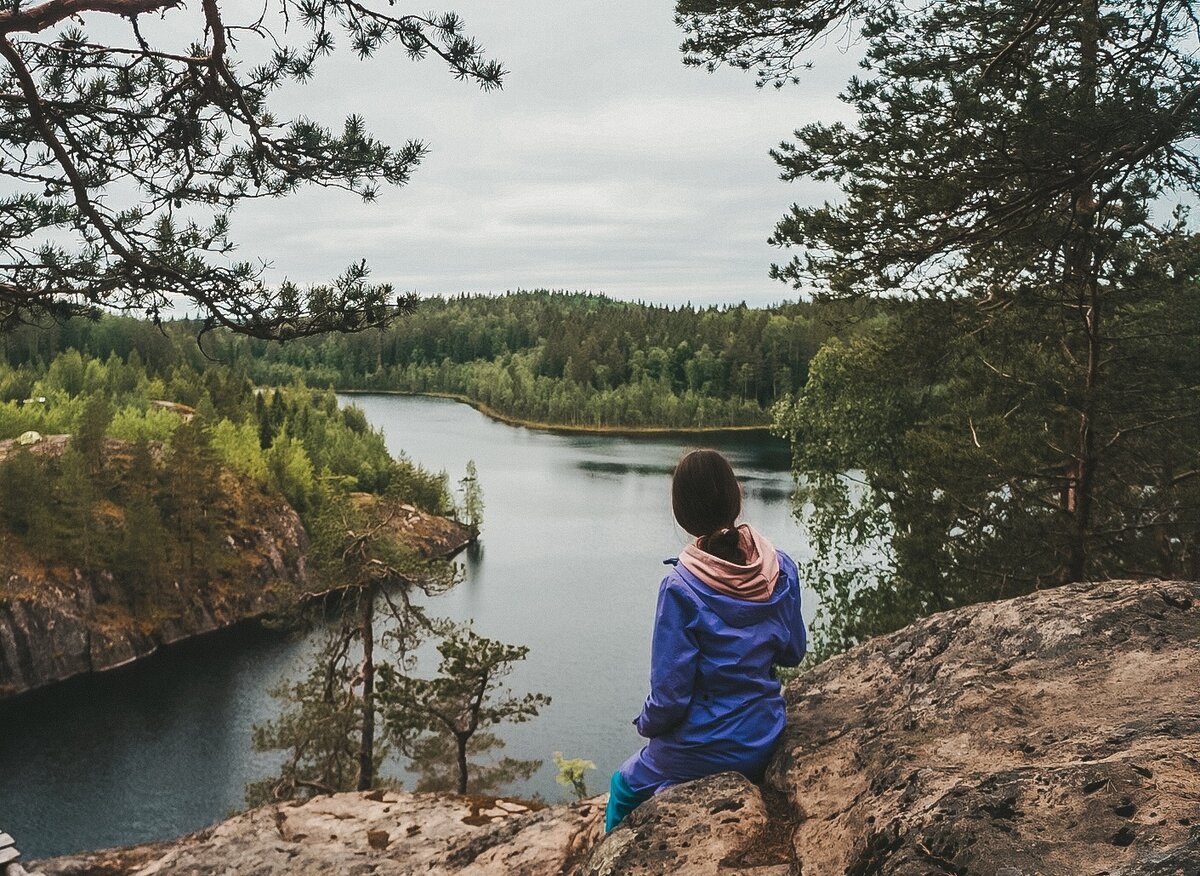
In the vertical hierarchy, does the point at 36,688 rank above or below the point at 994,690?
below

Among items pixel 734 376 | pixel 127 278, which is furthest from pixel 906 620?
pixel 734 376

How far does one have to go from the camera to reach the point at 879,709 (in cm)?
330

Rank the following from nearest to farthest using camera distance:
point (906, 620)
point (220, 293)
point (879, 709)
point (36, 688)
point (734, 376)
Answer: point (879, 709) < point (220, 293) < point (906, 620) < point (36, 688) < point (734, 376)

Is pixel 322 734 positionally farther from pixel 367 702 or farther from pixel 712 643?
pixel 712 643

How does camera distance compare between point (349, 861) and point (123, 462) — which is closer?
point (349, 861)

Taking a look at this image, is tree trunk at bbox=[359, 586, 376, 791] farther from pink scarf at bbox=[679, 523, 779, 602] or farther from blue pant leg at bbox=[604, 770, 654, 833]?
pink scarf at bbox=[679, 523, 779, 602]

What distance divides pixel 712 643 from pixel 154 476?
39.3 m

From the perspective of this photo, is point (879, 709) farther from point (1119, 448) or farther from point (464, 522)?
point (464, 522)

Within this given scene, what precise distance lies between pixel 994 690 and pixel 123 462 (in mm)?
40492

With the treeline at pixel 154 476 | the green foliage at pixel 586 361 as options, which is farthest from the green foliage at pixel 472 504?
the green foliage at pixel 586 361

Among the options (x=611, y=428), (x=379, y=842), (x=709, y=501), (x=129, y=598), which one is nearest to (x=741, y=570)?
(x=709, y=501)

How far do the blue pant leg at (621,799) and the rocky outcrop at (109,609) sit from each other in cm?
2237

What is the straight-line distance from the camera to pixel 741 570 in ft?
9.56

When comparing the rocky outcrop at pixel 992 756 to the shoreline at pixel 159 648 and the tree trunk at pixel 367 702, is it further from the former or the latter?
the shoreline at pixel 159 648
